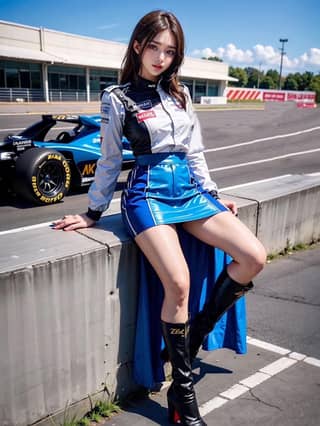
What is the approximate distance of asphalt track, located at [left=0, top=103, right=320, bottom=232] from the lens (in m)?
7.02

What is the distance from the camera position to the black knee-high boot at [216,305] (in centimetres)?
264

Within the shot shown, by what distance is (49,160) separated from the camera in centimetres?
688

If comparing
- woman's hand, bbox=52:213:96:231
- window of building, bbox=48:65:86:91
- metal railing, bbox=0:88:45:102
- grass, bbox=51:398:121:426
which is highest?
window of building, bbox=48:65:86:91

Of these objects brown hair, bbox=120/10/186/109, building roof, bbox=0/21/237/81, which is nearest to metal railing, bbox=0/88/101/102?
building roof, bbox=0/21/237/81

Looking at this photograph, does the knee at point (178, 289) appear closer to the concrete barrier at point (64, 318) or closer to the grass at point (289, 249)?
the concrete barrier at point (64, 318)

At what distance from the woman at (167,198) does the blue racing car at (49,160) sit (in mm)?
4289

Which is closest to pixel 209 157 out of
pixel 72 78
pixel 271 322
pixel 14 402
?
pixel 271 322

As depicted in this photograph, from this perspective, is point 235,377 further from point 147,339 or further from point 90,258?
point 90,258

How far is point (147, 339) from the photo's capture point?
2672 millimetres

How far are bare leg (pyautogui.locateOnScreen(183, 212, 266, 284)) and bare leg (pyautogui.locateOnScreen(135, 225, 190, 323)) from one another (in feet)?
0.80

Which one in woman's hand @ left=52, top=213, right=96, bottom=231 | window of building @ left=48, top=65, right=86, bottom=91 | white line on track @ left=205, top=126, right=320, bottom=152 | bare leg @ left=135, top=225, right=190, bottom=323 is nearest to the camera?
bare leg @ left=135, top=225, right=190, bottom=323

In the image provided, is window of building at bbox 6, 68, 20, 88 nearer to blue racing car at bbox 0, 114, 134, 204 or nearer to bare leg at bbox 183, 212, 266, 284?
blue racing car at bbox 0, 114, 134, 204

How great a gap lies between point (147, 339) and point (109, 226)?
2.40 ft

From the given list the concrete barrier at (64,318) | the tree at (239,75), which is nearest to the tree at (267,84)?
the tree at (239,75)
